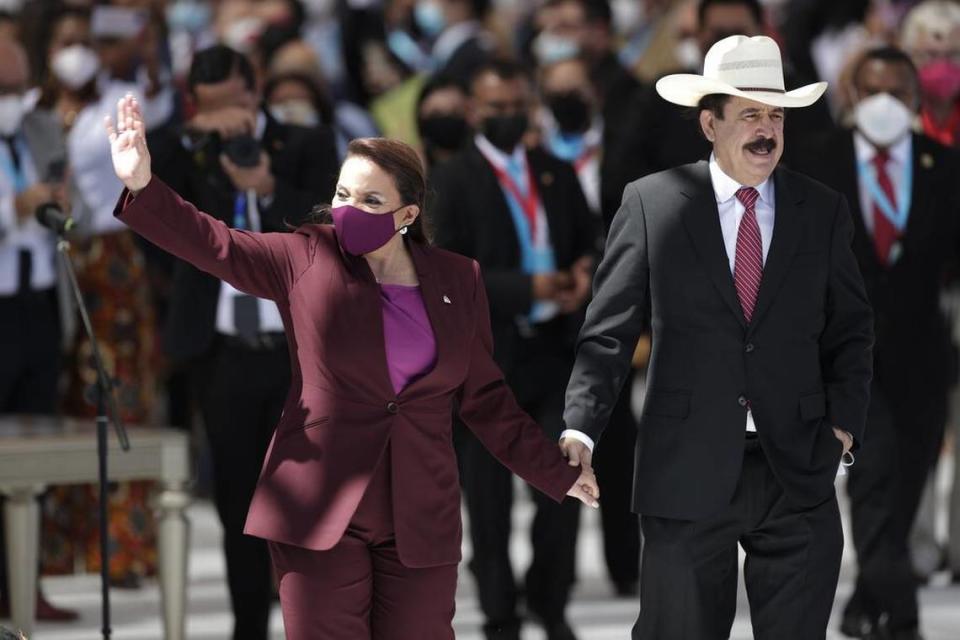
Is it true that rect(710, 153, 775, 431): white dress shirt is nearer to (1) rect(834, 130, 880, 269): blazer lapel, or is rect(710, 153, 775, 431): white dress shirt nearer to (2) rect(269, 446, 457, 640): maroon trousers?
(2) rect(269, 446, 457, 640): maroon trousers

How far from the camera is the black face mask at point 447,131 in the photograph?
373 inches

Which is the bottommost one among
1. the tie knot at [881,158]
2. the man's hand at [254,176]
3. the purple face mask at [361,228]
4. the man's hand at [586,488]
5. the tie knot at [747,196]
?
the man's hand at [586,488]

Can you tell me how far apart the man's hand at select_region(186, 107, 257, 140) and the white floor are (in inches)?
76.6

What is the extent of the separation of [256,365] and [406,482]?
194 centimetres

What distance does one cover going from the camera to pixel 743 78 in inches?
228

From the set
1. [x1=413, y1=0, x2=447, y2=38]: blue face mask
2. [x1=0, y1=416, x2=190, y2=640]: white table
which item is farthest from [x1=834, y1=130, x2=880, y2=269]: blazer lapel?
[x1=413, y1=0, x2=447, y2=38]: blue face mask

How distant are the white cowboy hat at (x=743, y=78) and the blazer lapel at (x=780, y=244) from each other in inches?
9.5

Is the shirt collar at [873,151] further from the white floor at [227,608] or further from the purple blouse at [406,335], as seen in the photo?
the purple blouse at [406,335]

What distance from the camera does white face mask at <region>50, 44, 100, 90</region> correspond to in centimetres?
920

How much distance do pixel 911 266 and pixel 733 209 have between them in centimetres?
259

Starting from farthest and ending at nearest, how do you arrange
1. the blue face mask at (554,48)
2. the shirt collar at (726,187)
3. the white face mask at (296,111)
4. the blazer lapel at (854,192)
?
the blue face mask at (554,48) → the white face mask at (296,111) → the blazer lapel at (854,192) → the shirt collar at (726,187)

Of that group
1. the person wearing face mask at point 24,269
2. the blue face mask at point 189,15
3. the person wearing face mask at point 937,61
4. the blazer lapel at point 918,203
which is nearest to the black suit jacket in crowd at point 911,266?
the blazer lapel at point 918,203

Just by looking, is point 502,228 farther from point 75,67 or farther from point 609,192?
point 75,67

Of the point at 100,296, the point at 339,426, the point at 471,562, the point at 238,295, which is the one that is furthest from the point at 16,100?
the point at 339,426
